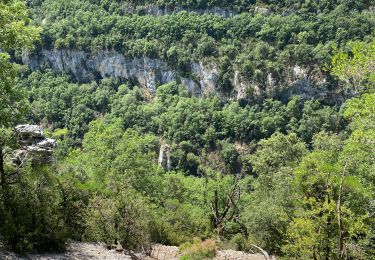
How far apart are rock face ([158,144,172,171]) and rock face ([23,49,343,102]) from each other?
26881 millimetres

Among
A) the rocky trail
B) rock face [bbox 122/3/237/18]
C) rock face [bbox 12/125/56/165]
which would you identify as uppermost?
rock face [bbox 122/3/237/18]

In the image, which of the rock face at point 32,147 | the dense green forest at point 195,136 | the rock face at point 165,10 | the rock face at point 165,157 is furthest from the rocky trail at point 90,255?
the rock face at point 165,10

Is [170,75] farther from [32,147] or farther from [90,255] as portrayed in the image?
[90,255]

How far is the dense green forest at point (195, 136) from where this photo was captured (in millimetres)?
13930

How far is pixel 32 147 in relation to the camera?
21.7 metres

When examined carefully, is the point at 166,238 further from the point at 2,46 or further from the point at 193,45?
the point at 193,45

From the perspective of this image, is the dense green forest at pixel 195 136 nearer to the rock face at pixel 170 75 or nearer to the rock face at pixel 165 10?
the rock face at pixel 165 10

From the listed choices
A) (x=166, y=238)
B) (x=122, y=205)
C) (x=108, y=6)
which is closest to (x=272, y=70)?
(x=108, y=6)

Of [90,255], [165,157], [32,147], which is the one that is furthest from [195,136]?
[90,255]

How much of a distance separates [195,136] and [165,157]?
33.6 ft

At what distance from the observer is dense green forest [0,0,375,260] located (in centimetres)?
1393

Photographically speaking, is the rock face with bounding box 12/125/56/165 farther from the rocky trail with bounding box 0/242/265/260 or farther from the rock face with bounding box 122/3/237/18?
the rock face with bounding box 122/3/237/18

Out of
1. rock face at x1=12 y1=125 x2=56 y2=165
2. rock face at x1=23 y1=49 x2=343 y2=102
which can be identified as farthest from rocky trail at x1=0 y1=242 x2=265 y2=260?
rock face at x1=23 y1=49 x2=343 y2=102

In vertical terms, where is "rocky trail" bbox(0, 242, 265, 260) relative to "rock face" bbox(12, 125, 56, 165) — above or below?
below
